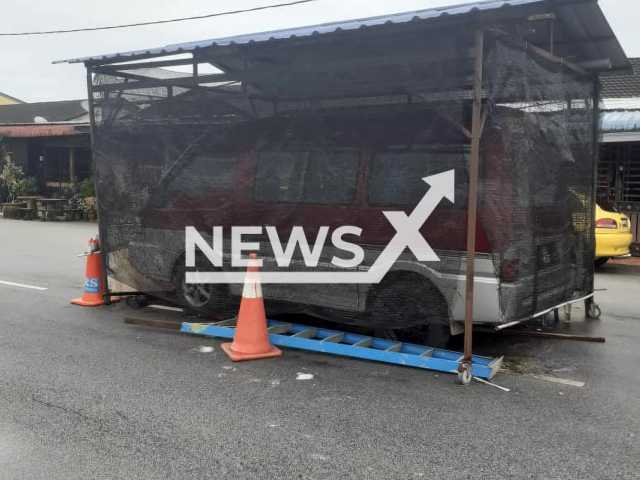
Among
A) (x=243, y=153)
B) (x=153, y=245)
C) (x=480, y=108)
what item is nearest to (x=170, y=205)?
(x=153, y=245)

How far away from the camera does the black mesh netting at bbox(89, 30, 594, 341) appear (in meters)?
4.98

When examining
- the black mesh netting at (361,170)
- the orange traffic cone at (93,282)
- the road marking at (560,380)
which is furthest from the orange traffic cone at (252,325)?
the orange traffic cone at (93,282)

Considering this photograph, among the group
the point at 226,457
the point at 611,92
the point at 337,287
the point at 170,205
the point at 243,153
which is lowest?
the point at 226,457

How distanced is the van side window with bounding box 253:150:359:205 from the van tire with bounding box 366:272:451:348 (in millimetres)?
867

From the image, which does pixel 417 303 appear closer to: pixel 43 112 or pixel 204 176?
pixel 204 176

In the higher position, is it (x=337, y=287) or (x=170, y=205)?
(x=170, y=205)

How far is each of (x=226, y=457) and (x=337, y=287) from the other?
239 cm

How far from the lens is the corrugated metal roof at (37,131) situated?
22281 millimetres

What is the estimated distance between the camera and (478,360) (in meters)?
5.10

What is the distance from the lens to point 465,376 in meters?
4.73

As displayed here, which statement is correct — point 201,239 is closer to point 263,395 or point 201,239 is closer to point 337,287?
point 337,287

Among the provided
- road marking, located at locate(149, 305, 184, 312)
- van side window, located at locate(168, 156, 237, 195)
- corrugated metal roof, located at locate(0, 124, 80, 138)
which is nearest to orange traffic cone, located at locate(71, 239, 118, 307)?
road marking, located at locate(149, 305, 184, 312)

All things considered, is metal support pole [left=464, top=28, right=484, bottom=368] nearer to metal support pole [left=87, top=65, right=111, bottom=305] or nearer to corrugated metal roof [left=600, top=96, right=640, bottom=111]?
metal support pole [left=87, top=65, right=111, bottom=305]

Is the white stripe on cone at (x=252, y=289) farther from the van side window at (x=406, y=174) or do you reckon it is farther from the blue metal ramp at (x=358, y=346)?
the van side window at (x=406, y=174)
